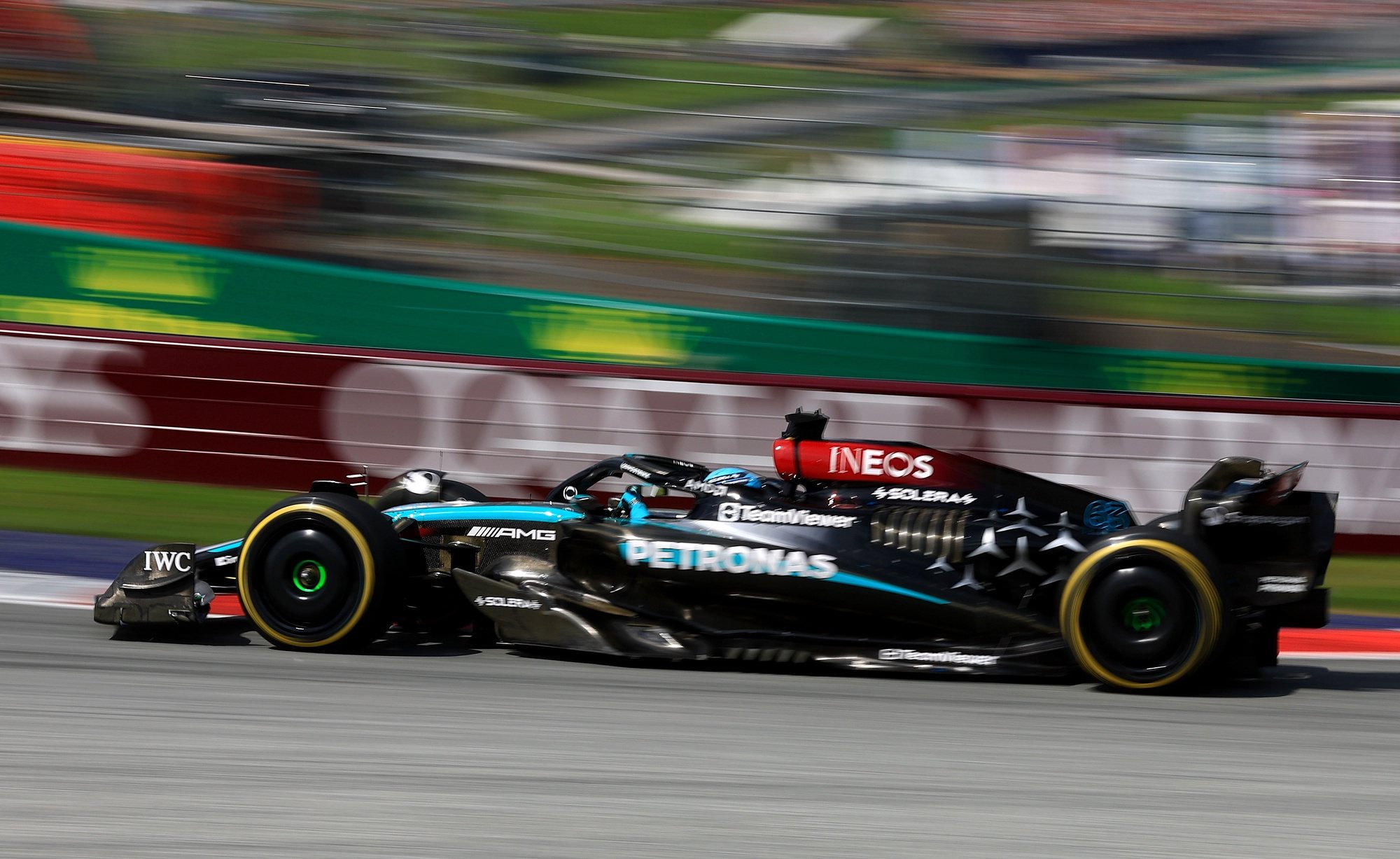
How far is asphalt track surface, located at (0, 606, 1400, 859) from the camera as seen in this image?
10.7 ft

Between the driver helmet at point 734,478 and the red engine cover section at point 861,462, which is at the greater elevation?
the red engine cover section at point 861,462

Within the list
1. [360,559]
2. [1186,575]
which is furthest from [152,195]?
[1186,575]

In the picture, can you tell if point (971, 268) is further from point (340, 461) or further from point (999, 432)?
point (340, 461)

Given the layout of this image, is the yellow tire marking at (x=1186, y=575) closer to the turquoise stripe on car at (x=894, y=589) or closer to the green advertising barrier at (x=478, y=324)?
the turquoise stripe on car at (x=894, y=589)

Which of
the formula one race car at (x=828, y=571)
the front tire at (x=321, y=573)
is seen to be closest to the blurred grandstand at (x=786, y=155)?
the formula one race car at (x=828, y=571)

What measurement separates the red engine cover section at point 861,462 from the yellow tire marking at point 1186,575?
67 cm

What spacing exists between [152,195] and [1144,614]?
863 centimetres

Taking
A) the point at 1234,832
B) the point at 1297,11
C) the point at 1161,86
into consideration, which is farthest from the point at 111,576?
the point at 1297,11

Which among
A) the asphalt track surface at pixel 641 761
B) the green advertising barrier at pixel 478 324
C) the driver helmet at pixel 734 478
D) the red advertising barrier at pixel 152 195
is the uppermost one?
the red advertising barrier at pixel 152 195

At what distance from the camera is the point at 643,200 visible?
11336mm

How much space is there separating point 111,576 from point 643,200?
229 inches

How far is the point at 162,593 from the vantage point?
503cm

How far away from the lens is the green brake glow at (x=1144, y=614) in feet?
15.0

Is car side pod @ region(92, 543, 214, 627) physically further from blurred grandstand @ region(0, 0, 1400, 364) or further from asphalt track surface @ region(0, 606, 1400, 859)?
blurred grandstand @ region(0, 0, 1400, 364)
